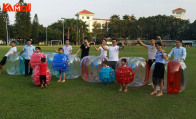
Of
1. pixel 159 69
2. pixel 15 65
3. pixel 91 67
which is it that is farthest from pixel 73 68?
pixel 159 69

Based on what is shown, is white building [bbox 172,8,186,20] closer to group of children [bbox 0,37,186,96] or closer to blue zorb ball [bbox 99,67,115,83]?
group of children [bbox 0,37,186,96]

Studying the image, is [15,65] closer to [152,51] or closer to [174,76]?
[152,51]

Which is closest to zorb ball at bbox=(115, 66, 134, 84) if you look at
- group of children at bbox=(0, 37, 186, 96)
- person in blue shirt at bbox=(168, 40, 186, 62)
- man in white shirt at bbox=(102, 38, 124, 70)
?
group of children at bbox=(0, 37, 186, 96)

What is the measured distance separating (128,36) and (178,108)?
76.3 metres

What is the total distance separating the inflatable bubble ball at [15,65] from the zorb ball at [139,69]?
17.0 feet

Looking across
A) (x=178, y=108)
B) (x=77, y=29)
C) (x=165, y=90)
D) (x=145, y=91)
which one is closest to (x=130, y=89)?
(x=145, y=91)

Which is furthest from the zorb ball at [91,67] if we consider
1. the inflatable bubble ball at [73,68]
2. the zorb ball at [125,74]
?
the zorb ball at [125,74]

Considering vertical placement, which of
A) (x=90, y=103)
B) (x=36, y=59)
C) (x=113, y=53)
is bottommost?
(x=90, y=103)

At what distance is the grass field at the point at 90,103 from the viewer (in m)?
4.68

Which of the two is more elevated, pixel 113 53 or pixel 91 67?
pixel 113 53

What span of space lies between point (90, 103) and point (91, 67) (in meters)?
2.92

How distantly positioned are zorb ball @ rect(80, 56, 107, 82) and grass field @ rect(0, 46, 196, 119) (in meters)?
0.92

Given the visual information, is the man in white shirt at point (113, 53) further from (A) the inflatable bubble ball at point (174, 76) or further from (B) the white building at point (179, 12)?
(B) the white building at point (179, 12)

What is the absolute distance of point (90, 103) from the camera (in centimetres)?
551
